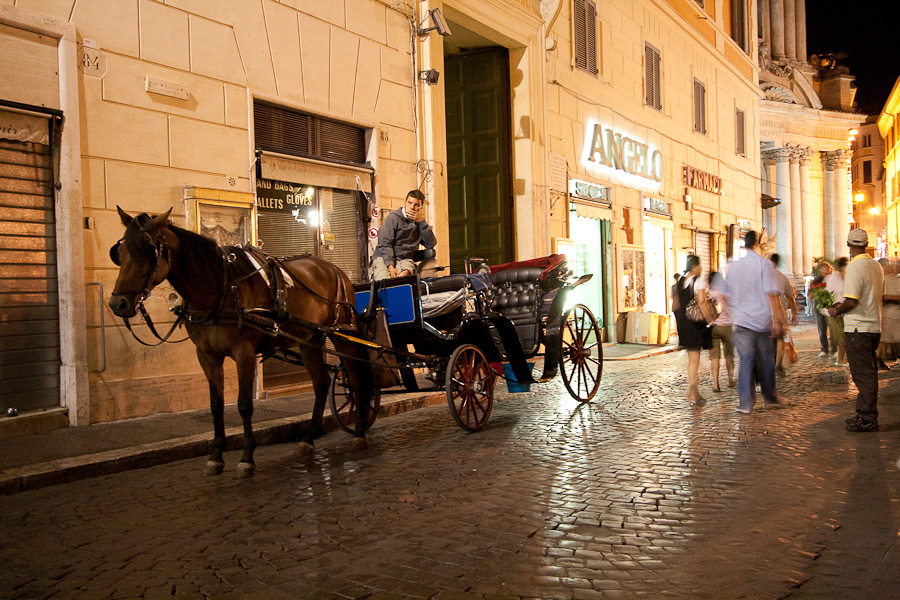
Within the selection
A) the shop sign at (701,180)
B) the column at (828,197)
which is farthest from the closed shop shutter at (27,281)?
the column at (828,197)

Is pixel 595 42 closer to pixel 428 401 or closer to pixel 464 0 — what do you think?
pixel 464 0

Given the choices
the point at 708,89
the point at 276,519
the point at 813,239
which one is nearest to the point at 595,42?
the point at 708,89

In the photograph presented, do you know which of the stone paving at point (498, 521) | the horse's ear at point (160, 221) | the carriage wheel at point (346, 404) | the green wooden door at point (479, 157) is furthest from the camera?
the green wooden door at point (479, 157)

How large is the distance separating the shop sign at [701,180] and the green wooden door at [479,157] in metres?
8.89

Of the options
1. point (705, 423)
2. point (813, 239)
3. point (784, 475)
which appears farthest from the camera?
point (813, 239)

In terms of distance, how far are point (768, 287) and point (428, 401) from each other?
160 inches

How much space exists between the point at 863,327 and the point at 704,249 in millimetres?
17952

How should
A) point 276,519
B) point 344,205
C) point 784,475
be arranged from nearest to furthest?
point 276,519 → point 784,475 → point 344,205

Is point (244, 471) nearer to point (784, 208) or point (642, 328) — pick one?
point (642, 328)

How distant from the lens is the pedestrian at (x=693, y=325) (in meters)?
8.59

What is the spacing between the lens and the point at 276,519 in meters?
4.43

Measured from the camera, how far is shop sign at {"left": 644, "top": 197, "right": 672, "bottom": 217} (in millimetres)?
19438

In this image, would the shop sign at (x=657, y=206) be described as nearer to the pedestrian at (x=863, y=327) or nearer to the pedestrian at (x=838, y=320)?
the pedestrian at (x=838, y=320)

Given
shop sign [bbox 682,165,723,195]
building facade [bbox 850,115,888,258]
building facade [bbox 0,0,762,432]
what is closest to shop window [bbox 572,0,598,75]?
building facade [bbox 0,0,762,432]
